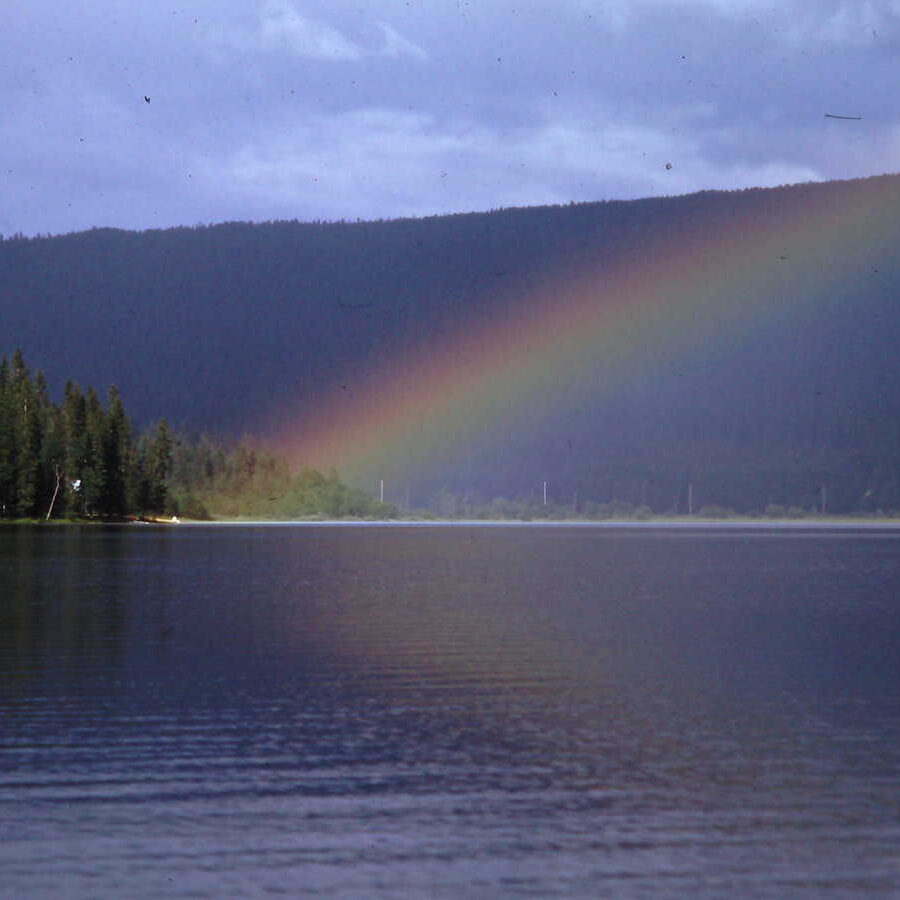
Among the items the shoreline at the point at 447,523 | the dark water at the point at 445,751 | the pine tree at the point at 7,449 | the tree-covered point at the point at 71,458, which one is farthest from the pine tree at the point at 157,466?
the dark water at the point at 445,751

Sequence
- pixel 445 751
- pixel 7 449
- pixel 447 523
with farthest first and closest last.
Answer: pixel 447 523
pixel 7 449
pixel 445 751

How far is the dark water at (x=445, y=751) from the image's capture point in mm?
9977

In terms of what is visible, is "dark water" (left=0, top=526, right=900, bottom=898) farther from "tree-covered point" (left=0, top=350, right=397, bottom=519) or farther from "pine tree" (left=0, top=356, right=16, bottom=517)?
"tree-covered point" (left=0, top=350, right=397, bottom=519)

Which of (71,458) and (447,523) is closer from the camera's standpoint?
(71,458)

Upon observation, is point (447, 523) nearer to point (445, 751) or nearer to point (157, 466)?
point (157, 466)

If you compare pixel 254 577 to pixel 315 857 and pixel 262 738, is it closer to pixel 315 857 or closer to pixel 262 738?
pixel 262 738

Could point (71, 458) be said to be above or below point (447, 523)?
above

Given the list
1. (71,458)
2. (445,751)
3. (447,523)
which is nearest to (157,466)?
(71,458)

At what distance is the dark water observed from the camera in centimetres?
998

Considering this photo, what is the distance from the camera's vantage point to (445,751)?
46.8ft

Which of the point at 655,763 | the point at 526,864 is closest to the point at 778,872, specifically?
the point at 526,864

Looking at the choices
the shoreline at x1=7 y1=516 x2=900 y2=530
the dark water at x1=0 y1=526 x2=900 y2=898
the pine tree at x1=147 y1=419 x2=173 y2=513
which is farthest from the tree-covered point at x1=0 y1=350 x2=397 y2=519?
the dark water at x1=0 y1=526 x2=900 y2=898

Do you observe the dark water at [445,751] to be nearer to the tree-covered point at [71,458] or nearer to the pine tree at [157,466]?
the tree-covered point at [71,458]

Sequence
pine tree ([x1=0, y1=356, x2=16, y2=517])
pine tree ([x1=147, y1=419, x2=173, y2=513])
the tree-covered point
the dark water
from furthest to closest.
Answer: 1. pine tree ([x1=147, y1=419, x2=173, y2=513])
2. the tree-covered point
3. pine tree ([x1=0, y1=356, x2=16, y2=517])
4. the dark water
